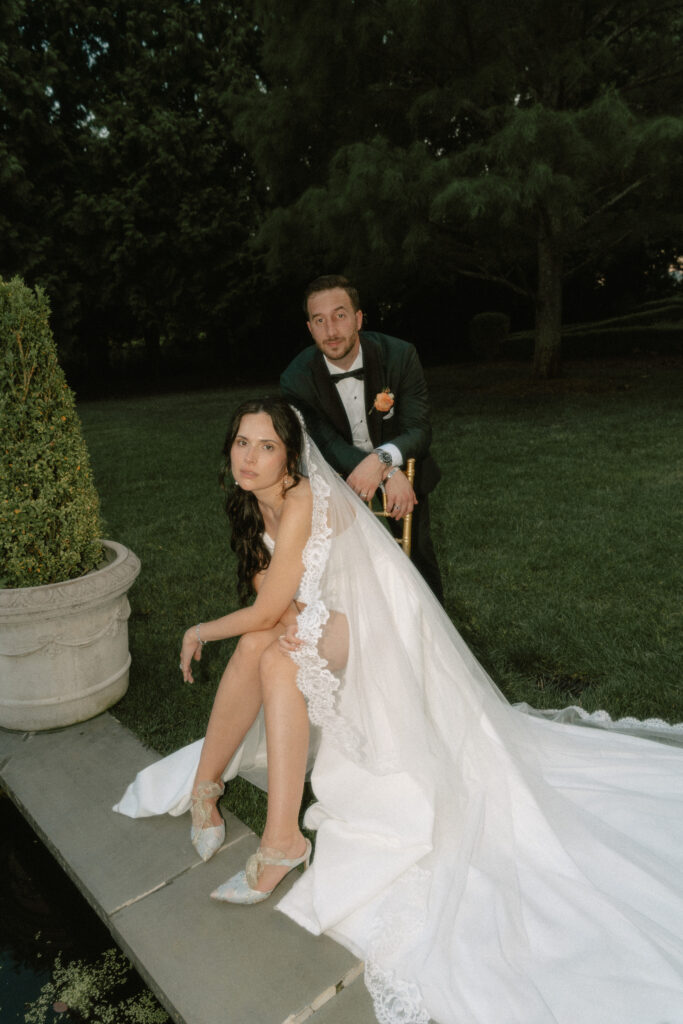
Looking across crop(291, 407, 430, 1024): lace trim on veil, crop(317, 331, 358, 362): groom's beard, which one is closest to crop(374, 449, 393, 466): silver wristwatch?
crop(317, 331, 358, 362): groom's beard

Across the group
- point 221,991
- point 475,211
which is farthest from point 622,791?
point 475,211

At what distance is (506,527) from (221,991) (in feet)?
13.5

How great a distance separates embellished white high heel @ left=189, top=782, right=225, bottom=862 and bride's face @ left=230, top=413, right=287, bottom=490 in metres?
1.06

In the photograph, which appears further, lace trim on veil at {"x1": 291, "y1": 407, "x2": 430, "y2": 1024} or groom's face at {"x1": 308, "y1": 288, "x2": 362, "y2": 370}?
groom's face at {"x1": 308, "y1": 288, "x2": 362, "y2": 370}

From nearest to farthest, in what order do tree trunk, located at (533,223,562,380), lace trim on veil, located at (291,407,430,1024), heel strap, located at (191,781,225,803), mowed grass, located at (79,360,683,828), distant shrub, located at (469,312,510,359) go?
1. lace trim on veil, located at (291,407,430,1024)
2. heel strap, located at (191,781,225,803)
3. mowed grass, located at (79,360,683,828)
4. tree trunk, located at (533,223,562,380)
5. distant shrub, located at (469,312,510,359)

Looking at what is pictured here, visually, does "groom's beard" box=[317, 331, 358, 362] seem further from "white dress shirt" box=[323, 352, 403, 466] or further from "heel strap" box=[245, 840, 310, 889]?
"heel strap" box=[245, 840, 310, 889]

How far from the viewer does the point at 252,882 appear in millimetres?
2156

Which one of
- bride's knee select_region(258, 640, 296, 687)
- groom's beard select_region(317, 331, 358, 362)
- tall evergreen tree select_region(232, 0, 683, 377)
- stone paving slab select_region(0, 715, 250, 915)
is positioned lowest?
stone paving slab select_region(0, 715, 250, 915)

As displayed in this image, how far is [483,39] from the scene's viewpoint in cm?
966

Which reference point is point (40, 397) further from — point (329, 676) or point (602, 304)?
point (602, 304)

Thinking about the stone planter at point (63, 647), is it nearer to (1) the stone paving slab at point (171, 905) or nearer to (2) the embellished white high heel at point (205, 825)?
(1) the stone paving slab at point (171, 905)

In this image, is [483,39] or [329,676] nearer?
[329,676]

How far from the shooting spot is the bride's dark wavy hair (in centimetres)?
235

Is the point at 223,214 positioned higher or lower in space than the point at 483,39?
lower
